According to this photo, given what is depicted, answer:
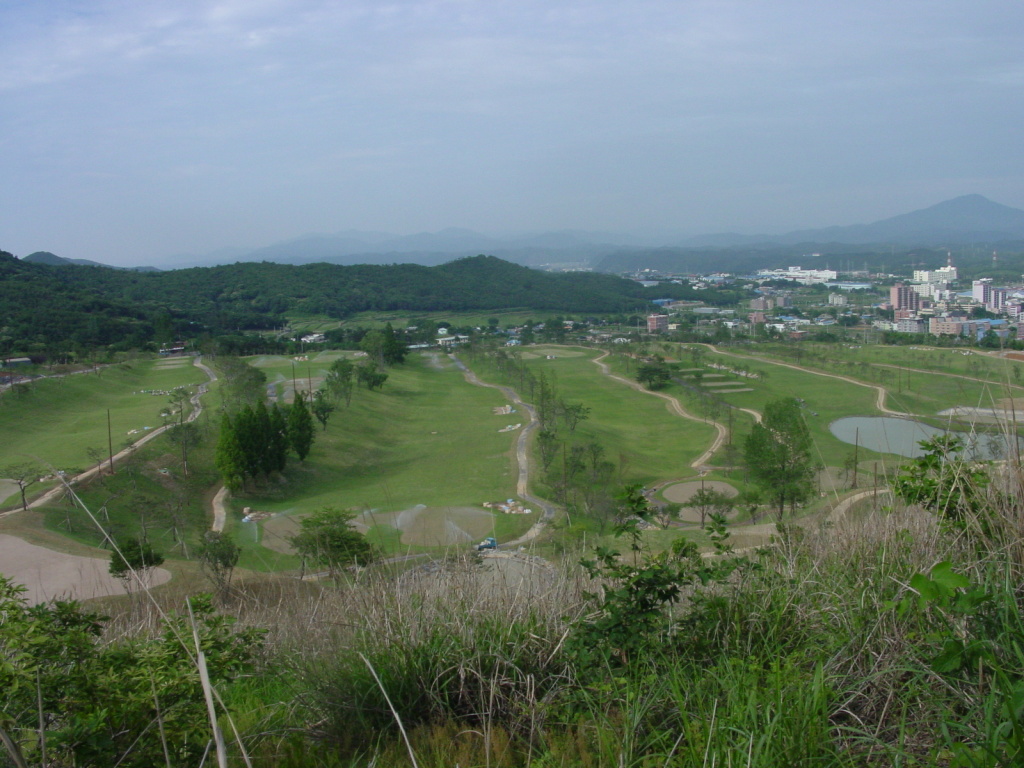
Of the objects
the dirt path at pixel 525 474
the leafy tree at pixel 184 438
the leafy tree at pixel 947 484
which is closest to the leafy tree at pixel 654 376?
the dirt path at pixel 525 474

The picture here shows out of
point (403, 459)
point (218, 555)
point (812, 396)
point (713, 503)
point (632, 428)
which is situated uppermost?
point (218, 555)

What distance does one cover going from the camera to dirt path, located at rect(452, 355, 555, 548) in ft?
54.3

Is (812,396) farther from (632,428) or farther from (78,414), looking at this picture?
(78,414)

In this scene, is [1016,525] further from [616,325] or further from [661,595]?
[616,325]

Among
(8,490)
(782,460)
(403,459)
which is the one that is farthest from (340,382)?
(782,460)

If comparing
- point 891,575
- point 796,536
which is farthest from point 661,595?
point 796,536

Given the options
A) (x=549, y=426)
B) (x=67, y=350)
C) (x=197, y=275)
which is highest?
(x=197, y=275)

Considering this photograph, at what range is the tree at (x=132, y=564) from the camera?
2.31 meters

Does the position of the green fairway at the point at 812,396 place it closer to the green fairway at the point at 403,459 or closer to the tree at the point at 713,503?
the tree at the point at 713,503

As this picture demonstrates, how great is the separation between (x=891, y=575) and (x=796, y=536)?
130 centimetres

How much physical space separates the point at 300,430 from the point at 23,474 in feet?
26.3

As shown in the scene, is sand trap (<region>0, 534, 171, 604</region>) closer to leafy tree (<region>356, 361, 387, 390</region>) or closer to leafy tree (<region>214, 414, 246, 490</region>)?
leafy tree (<region>214, 414, 246, 490</region>)

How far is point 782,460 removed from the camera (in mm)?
16875

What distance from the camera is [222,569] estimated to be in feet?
37.9
